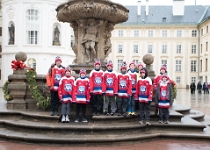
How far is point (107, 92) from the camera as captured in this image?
761 cm

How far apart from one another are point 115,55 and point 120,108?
182ft

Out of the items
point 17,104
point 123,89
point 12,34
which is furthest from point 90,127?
point 12,34

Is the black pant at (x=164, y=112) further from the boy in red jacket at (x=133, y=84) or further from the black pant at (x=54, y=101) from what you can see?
the black pant at (x=54, y=101)

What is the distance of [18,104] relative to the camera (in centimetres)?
864

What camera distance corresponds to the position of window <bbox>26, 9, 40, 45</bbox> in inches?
1527

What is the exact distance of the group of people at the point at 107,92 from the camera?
7.36m

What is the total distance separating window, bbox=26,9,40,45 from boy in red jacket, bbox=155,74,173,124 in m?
33.2

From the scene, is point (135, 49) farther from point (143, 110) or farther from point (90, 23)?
point (143, 110)

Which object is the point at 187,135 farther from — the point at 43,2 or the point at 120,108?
the point at 43,2

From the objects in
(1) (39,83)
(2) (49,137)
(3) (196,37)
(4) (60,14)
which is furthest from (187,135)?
(3) (196,37)

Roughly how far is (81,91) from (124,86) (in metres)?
1.11

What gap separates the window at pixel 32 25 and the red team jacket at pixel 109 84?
107ft

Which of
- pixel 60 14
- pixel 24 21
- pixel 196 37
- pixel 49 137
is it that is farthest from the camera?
pixel 196 37

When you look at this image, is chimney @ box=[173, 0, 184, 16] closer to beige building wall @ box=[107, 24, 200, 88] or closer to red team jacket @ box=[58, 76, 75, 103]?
beige building wall @ box=[107, 24, 200, 88]
